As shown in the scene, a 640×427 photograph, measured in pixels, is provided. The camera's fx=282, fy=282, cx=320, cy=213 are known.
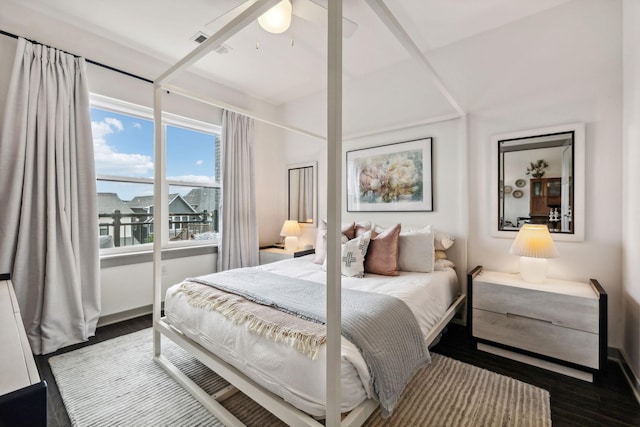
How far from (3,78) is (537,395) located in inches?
176

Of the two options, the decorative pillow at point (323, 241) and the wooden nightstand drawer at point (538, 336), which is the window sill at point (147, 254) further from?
the wooden nightstand drawer at point (538, 336)

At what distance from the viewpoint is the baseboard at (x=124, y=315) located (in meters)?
2.79

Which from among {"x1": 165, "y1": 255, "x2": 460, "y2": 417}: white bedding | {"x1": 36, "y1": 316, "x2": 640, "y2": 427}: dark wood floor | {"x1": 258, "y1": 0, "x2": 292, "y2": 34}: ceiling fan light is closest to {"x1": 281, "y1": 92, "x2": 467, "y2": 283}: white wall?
{"x1": 165, "y1": 255, "x2": 460, "y2": 417}: white bedding

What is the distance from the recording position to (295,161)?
4.19 m

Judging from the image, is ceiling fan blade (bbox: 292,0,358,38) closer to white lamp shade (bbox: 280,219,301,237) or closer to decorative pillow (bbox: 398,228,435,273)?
decorative pillow (bbox: 398,228,435,273)

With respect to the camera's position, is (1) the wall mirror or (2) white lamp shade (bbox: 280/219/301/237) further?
(1) the wall mirror

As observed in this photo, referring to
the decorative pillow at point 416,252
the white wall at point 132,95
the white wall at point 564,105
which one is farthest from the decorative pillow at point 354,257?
the white wall at point 132,95

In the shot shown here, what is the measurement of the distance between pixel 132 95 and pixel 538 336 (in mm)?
4149

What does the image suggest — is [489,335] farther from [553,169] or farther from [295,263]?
[295,263]

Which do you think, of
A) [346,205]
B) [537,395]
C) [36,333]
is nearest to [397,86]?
[346,205]

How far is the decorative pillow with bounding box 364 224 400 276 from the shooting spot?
93.2 inches

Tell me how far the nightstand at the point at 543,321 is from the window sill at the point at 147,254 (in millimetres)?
2950

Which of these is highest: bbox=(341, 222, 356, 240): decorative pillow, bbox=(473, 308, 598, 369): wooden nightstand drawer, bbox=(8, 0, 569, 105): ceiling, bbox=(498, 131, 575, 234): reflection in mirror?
bbox=(8, 0, 569, 105): ceiling

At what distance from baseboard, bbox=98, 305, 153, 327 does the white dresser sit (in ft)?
6.19
